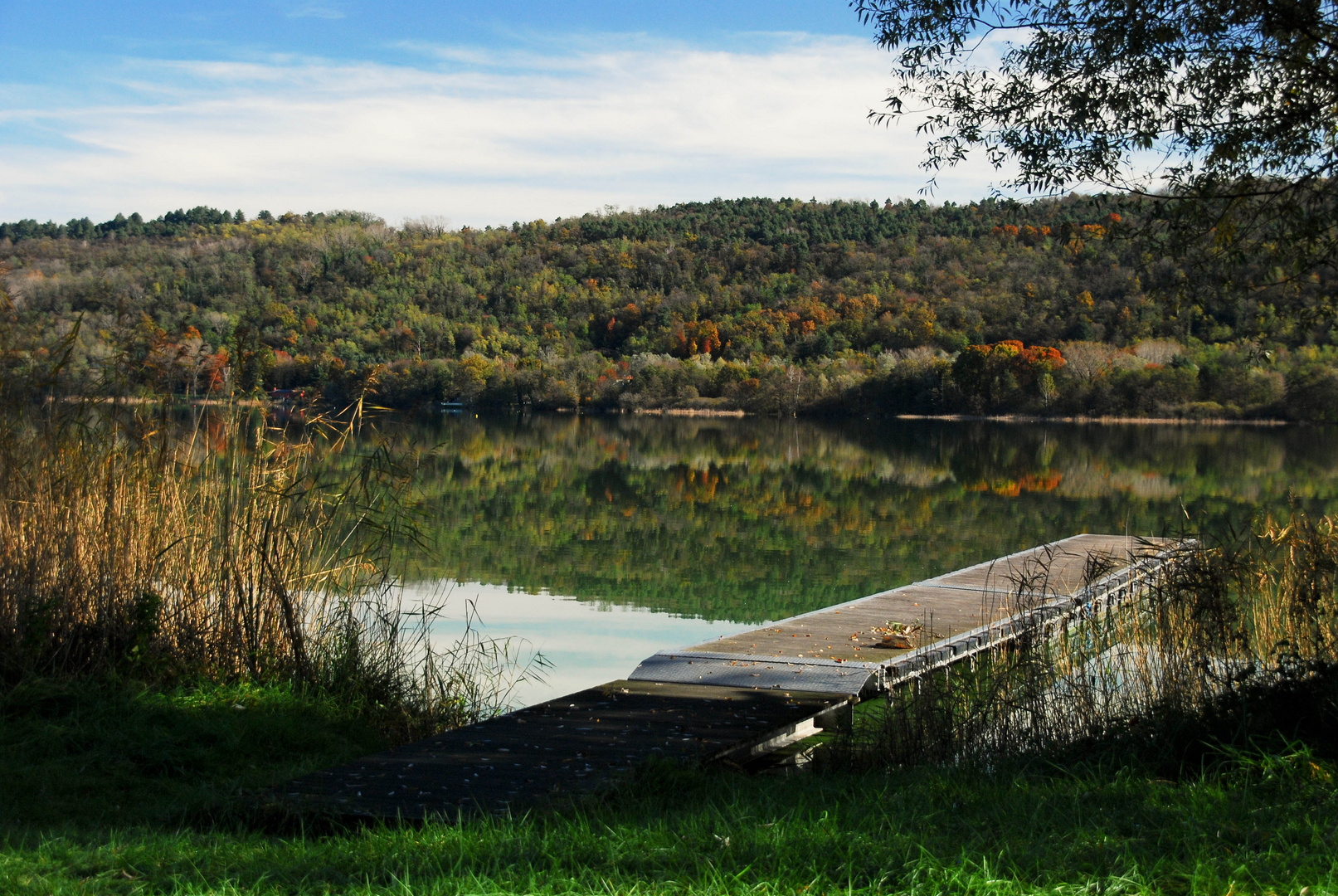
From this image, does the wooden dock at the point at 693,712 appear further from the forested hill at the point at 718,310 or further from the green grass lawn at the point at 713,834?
the forested hill at the point at 718,310

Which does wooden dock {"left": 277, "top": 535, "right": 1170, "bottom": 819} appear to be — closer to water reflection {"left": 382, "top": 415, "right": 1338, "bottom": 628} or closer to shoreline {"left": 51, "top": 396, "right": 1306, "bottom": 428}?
water reflection {"left": 382, "top": 415, "right": 1338, "bottom": 628}

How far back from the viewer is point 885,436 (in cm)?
4416

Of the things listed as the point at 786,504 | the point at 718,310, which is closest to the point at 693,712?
the point at 786,504

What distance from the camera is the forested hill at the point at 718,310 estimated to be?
50.7m

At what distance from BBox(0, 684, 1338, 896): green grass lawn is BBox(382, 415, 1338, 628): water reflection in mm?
2895

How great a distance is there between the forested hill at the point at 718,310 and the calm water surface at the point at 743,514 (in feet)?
30.6

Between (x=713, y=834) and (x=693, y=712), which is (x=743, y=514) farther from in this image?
(x=713, y=834)

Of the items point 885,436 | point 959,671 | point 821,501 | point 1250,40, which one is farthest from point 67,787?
point 885,436

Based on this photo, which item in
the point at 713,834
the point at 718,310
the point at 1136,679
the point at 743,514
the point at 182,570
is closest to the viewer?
the point at 713,834

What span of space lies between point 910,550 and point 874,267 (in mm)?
59642

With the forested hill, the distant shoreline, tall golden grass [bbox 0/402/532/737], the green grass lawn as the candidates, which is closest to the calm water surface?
tall golden grass [bbox 0/402/532/737]

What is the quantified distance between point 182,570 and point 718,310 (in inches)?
2731

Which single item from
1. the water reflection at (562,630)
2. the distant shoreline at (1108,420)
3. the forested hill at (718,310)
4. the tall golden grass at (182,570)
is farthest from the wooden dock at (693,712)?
the distant shoreline at (1108,420)

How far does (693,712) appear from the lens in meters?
5.77
